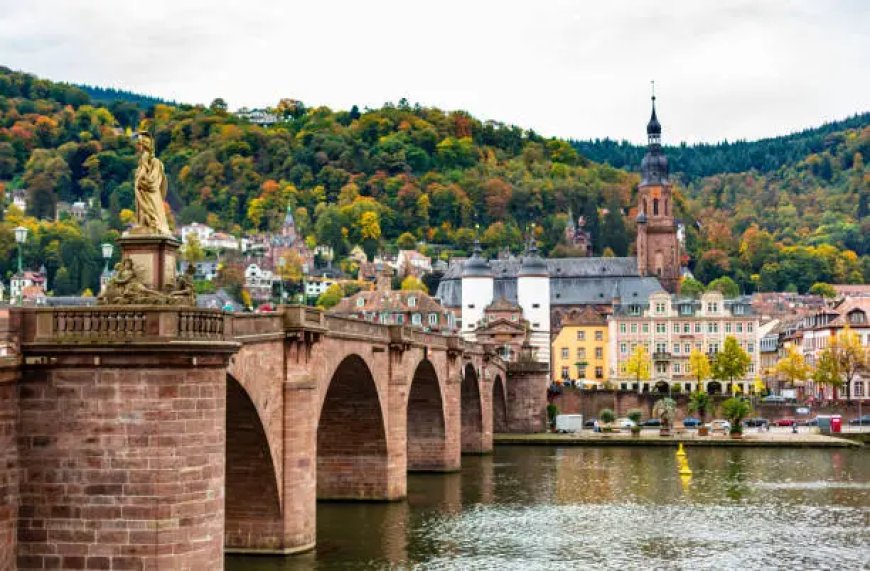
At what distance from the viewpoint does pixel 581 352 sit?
14338cm

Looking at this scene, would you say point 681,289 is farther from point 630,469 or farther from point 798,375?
point 630,469

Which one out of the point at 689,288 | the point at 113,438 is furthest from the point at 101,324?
the point at 689,288

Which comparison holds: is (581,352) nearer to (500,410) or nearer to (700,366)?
(700,366)

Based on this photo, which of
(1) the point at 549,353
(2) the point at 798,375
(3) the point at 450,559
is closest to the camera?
(3) the point at 450,559

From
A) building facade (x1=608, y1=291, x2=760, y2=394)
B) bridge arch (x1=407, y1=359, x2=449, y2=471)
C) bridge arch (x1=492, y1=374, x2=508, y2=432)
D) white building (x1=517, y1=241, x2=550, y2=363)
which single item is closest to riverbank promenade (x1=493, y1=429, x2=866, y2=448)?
bridge arch (x1=492, y1=374, x2=508, y2=432)

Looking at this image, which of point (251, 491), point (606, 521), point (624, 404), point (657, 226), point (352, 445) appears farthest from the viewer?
point (657, 226)

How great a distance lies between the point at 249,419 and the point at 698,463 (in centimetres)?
4791

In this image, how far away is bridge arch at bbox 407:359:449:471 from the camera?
225ft

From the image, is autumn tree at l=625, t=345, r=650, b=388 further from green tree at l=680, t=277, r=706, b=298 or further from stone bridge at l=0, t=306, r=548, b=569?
stone bridge at l=0, t=306, r=548, b=569

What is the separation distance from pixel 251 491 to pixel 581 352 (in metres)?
107

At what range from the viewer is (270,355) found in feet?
125

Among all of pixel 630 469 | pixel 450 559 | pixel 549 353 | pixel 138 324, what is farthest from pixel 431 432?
pixel 549 353

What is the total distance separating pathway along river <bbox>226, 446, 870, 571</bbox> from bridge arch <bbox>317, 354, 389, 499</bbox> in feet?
2.70

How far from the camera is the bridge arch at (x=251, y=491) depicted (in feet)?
123
